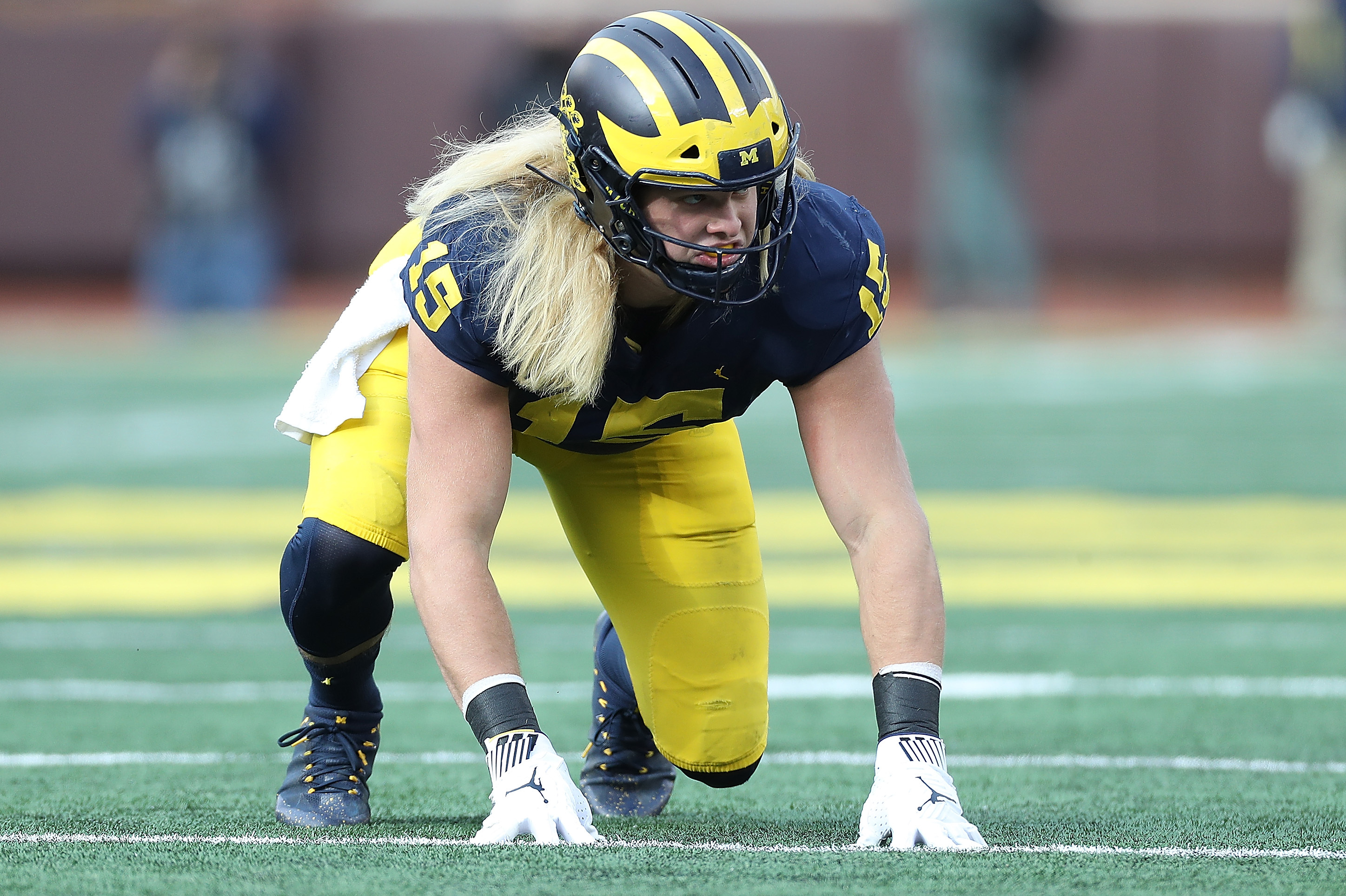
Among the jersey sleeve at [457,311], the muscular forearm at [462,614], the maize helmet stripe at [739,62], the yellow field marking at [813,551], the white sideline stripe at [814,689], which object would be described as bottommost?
the white sideline stripe at [814,689]

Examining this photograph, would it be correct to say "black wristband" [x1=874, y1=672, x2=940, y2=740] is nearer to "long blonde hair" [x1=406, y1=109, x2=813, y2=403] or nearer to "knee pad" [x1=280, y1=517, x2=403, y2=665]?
"long blonde hair" [x1=406, y1=109, x2=813, y2=403]

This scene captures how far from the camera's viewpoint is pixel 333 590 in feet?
11.8

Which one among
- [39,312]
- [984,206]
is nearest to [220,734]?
[984,206]

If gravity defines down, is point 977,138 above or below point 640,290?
above

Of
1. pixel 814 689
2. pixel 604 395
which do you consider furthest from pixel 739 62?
pixel 814 689

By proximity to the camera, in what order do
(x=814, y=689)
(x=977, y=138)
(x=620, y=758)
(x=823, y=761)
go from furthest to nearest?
1. (x=977, y=138)
2. (x=814, y=689)
3. (x=823, y=761)
4. (x=620, y=758)

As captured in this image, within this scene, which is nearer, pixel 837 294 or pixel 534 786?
pixel 534 786

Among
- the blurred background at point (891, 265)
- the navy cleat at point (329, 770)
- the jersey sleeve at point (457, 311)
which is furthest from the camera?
the blurred background at point (891, 265)

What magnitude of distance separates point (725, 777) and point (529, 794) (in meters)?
0.77

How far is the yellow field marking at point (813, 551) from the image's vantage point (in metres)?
6.67

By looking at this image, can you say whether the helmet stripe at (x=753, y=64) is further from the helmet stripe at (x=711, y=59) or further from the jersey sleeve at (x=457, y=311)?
the jersey sleeve at (x=457, y=311)

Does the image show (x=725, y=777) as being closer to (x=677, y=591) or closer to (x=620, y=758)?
(x=620, y=758)

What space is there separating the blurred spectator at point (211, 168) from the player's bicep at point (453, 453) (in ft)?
40.2

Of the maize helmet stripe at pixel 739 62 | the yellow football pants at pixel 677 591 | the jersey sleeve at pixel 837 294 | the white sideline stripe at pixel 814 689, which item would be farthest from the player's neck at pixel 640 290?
the white sideline stripe at pixel 814 689
